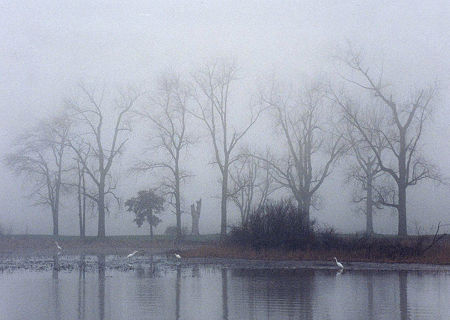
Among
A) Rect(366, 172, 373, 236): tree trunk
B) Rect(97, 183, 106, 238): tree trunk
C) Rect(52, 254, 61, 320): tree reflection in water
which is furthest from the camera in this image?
Rect(366, 172, 373, 236): tree trunk

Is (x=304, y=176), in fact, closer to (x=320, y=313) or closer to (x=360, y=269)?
(x=360, y=269)

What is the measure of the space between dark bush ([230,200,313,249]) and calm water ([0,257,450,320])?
28.6 ft

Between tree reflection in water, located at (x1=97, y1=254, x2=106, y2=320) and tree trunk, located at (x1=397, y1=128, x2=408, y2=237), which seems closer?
tree reflection in water, located at (x1=97, y1=254, x2=106, y2=320)

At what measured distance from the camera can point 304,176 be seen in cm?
5588

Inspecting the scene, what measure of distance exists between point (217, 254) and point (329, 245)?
233 inches

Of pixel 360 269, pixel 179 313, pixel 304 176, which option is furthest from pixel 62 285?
pixel 304 176

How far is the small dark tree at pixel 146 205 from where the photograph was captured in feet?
214

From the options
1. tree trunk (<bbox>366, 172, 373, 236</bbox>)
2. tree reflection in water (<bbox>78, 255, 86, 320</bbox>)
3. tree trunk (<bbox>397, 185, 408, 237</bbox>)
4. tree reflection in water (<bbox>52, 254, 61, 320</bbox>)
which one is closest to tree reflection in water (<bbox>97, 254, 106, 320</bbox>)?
tree reflection in water (<bbox>78, 255, 86, 320</bbox>)

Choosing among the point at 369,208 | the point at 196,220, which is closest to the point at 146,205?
the point at 196,220

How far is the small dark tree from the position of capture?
65312mm

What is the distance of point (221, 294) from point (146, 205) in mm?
45762

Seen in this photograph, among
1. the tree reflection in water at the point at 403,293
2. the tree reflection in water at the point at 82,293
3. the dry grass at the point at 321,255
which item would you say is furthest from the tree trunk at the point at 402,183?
the tree reflection in water at the point at 82,293

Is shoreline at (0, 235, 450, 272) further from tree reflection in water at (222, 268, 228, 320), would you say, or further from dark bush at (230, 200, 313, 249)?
tree reflection in water at (222, 268, 228, 320)

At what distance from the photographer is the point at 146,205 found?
A: 6550 centimetres
